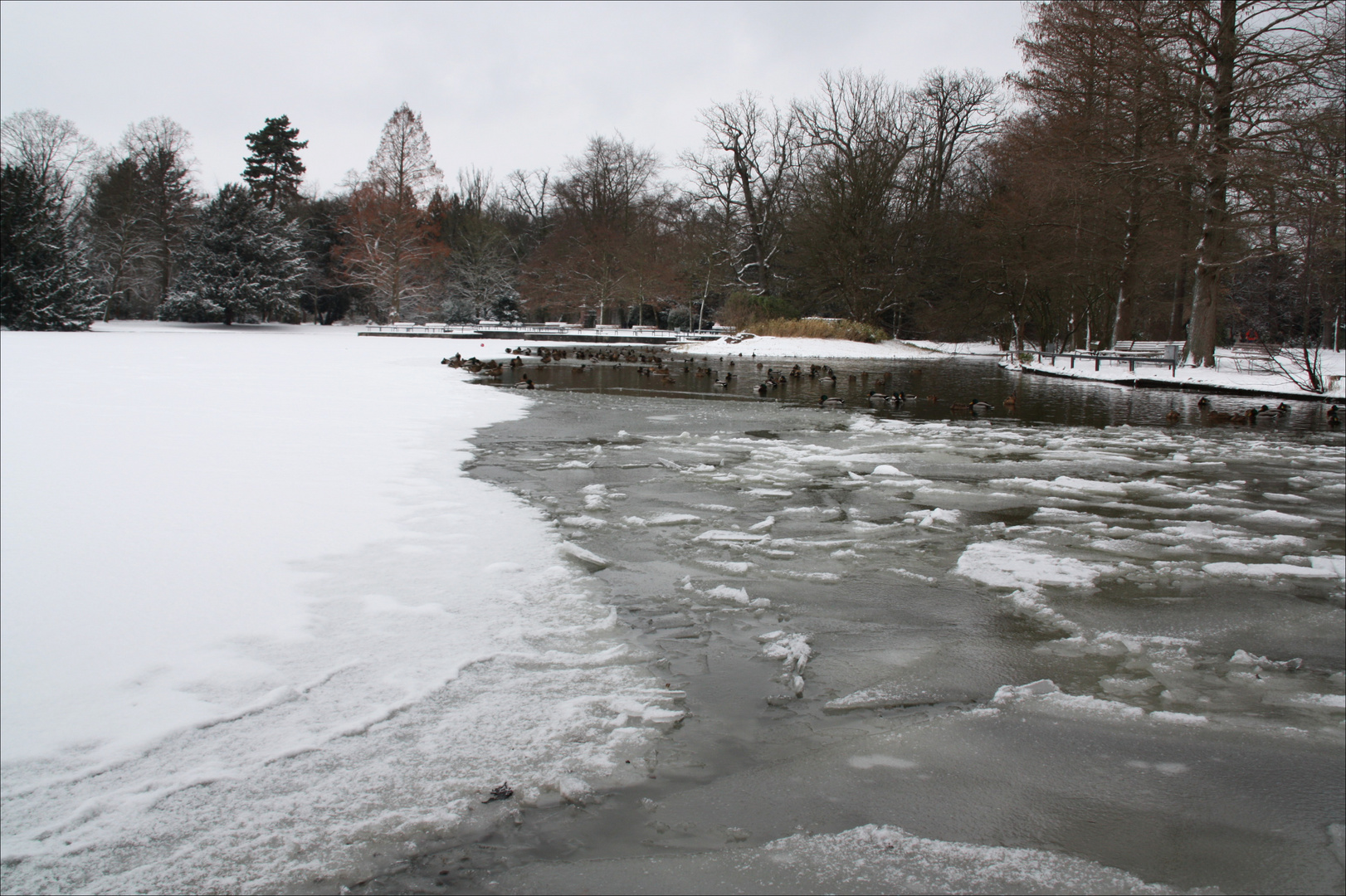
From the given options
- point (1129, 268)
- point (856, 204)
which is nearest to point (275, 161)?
point (856, 204)

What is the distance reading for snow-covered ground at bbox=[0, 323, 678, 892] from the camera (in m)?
2.12

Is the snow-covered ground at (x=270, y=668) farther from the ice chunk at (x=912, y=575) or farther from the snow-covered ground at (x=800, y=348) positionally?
the snow-covered ground at (x=800, y=348)

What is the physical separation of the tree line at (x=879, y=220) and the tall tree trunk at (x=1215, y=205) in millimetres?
75

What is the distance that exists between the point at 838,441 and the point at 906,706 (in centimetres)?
656

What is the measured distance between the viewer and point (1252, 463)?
327 inches

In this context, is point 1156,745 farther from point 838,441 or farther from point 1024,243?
point 1024,243

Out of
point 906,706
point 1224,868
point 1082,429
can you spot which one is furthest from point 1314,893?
point 1082,429

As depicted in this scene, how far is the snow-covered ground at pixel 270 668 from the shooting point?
6.94 feet

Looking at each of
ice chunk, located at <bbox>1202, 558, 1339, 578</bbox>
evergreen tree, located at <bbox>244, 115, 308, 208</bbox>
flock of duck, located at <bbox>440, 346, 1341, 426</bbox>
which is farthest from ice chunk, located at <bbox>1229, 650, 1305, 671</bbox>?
evergreen tree, located at <bbox>244, 115, 308, 208</bbox>

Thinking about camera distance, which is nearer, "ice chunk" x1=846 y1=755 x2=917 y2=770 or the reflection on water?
"ice chunk" x1=846 y1=755 x2=917 y2=770

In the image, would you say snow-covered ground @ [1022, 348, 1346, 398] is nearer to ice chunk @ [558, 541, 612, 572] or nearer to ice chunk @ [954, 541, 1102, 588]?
ice chunk @ [954, 541, 1102, 588]

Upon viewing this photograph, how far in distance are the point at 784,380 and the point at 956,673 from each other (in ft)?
48.4

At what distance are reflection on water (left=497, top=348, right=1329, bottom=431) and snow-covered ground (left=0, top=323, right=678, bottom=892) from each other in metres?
8.93

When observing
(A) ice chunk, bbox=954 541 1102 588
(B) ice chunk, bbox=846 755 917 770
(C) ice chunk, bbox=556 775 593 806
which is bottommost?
(B) ice chunk, bbox=846 755 917 770
